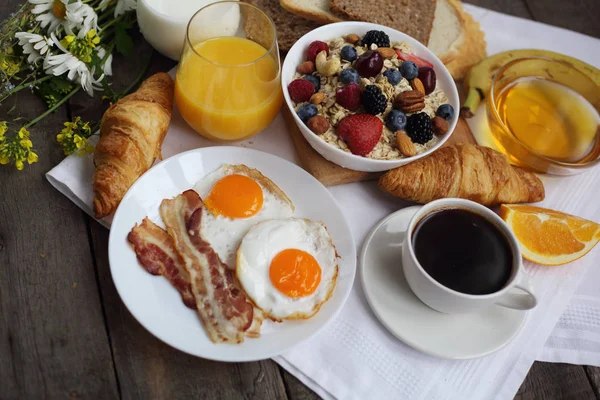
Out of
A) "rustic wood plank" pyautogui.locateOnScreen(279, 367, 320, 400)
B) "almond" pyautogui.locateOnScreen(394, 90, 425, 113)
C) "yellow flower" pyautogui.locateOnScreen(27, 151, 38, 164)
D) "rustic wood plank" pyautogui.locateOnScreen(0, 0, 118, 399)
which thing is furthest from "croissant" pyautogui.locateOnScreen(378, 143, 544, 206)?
"yellow flower" pyautogui.locateOnScreen(27, 151, 38, 164)

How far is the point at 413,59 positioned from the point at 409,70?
14 centimetres

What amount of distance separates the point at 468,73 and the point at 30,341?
6.36 feet

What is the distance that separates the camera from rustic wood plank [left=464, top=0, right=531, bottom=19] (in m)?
2.88

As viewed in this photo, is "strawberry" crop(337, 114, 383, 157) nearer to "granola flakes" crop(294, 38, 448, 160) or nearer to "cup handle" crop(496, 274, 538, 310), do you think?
"granola flakes" crop(294, 38, 448, 160)

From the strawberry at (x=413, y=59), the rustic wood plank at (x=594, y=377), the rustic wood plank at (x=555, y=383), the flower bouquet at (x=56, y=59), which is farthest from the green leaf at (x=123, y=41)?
the rustic wood plank at (x=594, y=377)

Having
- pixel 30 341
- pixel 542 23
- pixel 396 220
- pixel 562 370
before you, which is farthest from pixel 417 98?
pixel 30 341

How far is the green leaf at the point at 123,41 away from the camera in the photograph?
7.24 ft

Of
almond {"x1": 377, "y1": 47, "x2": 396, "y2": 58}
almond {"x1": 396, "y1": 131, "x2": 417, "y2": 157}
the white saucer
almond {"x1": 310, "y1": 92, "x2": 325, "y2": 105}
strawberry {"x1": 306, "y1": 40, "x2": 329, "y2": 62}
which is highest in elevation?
almond {"x1": 377, "y1": 47, "x2": 396, "y2": 58}

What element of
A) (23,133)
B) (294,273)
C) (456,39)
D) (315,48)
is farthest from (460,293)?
(23,133)

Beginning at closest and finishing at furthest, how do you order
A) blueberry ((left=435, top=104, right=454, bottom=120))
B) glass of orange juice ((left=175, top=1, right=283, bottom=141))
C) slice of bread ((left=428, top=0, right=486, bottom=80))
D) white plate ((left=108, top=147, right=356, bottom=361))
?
white plate ((left=108, top=147, right=356, bottom=361))
glass of orange juice ((left=175, top=1, right=283, bottom=141))
blueberry ((left=435, top=104, right=454, bottom=120))
slice of bread ((left=428, top=0, right=486, bottom=80))

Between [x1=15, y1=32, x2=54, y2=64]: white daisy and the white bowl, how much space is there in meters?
0.84

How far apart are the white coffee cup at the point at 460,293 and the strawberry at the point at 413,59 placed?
27.2 inches

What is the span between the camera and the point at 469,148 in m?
2.11

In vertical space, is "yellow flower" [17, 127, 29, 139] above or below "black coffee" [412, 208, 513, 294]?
below
